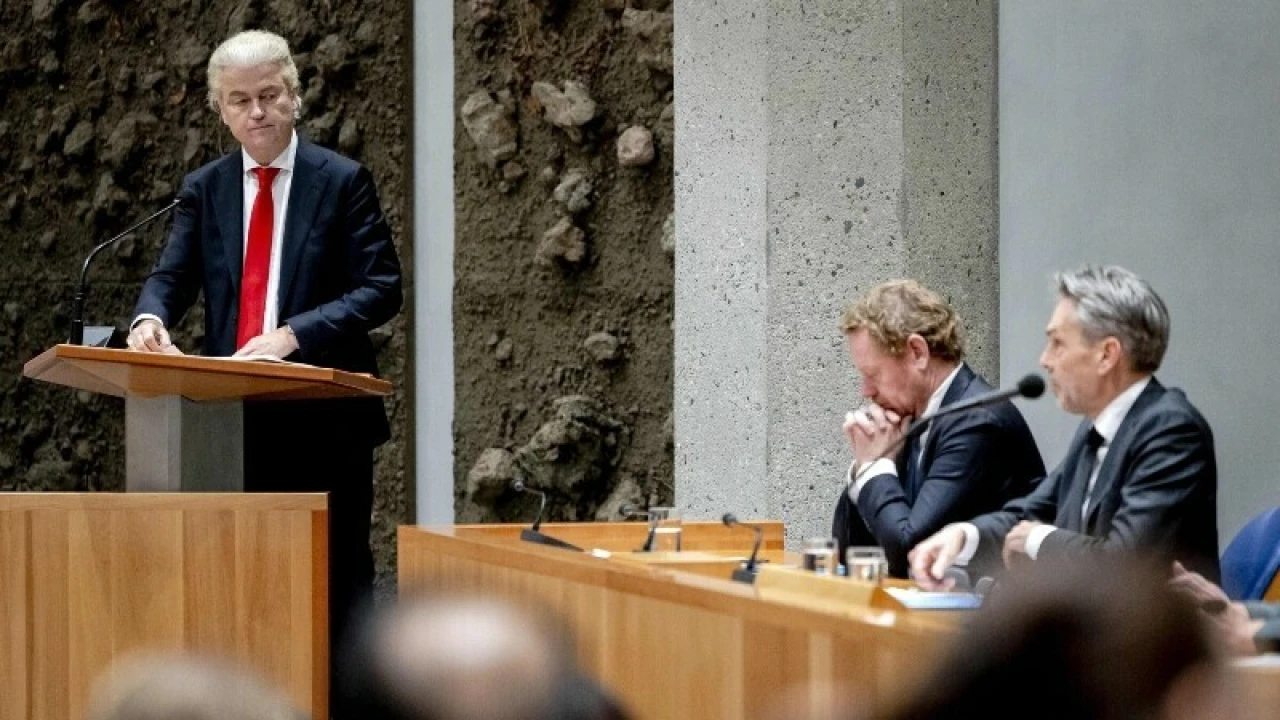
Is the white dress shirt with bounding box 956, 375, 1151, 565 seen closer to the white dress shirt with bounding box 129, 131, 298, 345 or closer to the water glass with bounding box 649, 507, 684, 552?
the water glass with bounding box 649, 507, 684, 552

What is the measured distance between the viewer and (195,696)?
1.14m

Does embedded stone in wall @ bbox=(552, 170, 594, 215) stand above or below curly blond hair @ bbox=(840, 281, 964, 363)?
above

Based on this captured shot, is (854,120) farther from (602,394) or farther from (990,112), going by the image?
(602,394)

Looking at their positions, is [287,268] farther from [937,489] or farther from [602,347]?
[602,347]

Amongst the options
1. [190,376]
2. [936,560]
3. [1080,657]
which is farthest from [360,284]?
[1080,657]

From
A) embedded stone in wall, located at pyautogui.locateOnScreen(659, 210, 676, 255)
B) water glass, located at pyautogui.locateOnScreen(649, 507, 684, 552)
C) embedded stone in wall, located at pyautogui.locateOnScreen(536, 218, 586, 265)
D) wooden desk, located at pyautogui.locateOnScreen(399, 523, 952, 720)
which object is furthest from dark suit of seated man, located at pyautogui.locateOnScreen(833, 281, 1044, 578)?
embedded stone in wall, located at pyautogui.locateOnScreen(536, 218, 586, 265)

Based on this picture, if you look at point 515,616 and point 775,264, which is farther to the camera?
point 775,264

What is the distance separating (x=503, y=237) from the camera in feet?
22.5

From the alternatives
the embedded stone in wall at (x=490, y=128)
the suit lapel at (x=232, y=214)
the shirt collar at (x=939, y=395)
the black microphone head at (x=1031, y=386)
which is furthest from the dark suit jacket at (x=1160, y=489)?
the embedded stone in wall at (x=490, y=128)

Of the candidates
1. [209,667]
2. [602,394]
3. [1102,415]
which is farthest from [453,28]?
[209,667]

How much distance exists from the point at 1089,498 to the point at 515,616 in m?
2.26

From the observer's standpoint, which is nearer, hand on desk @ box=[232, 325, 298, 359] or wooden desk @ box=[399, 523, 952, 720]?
wooden desk @ box=[399, 523, 952, 720]

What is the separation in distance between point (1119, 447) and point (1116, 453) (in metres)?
0.01

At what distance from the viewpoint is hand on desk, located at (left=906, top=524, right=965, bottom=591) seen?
326cm
